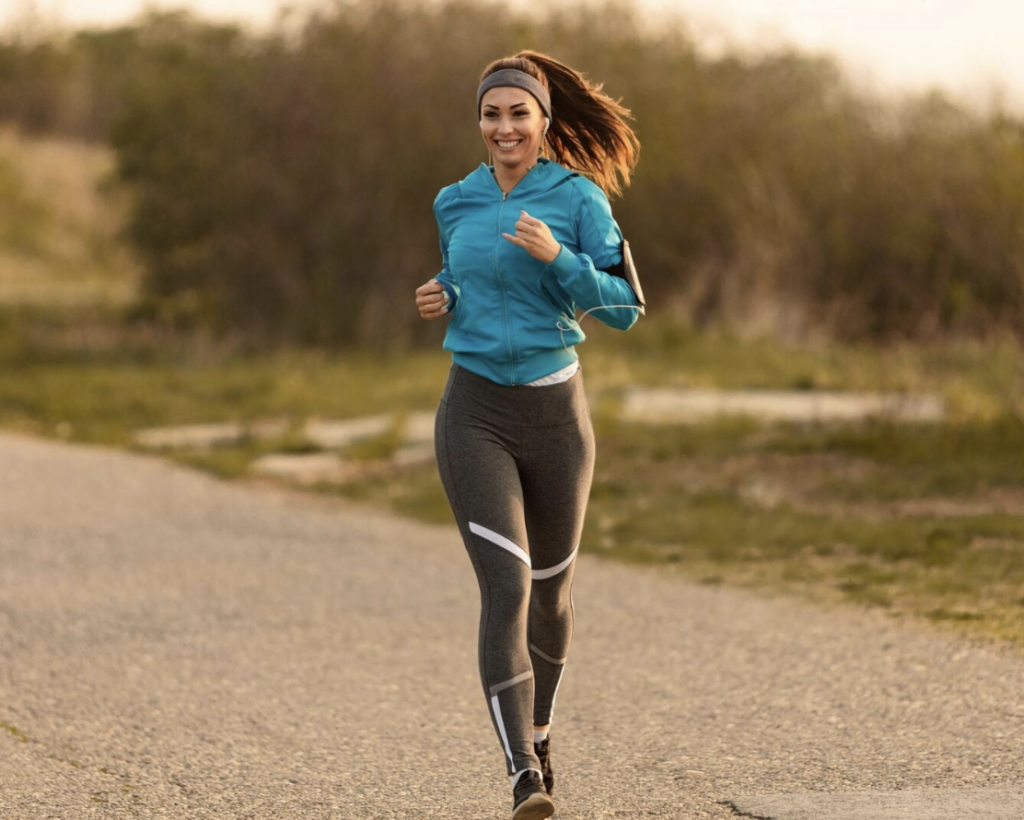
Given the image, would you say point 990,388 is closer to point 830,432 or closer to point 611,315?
point 830,432

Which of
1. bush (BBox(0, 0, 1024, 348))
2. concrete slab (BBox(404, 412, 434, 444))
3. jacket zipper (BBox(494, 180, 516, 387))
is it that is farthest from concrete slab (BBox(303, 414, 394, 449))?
jacket zipper (BBox(494, 180, 516, 387))

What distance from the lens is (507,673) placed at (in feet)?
14.1

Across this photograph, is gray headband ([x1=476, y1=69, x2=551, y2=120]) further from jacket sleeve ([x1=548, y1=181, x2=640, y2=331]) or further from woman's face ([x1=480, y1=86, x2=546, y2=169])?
jacket sleeve ([x1=548, y1=181, x2=640, y2=331])

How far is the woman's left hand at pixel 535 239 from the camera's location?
4.12m

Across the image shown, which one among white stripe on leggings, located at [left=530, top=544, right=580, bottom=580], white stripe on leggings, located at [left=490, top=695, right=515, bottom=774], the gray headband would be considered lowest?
white stripe on leggings, located at [left=490, top=695, right=515, bottom=774]

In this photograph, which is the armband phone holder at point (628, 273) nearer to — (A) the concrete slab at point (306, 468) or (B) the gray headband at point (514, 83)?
(B) the gray headband at point (514, 83)

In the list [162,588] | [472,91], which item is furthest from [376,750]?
[472,91]

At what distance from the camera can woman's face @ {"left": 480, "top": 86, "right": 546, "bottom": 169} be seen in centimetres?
440

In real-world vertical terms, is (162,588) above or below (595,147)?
below

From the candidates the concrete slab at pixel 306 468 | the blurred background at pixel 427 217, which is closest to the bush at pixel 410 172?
the blurred background at pixel 427 217

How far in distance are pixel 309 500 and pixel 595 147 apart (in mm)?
7075

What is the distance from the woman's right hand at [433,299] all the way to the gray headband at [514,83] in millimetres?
498

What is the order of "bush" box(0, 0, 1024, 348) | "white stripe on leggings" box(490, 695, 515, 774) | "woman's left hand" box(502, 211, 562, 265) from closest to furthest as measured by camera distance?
"woman's left hand" box(502, 211, 562, 265) → "white stripe on leggings" box(490, 695, 515, 774) → "bush" box(0, 0, 1024, 348)

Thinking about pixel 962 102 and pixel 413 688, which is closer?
pixel 413 688
